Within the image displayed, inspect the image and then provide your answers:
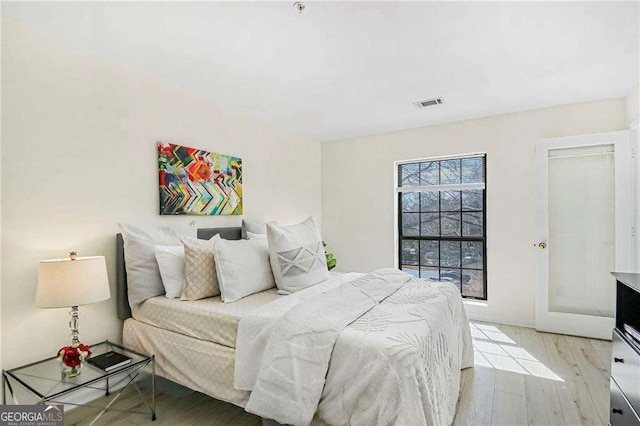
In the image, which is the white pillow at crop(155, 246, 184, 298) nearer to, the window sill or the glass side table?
the glass side table

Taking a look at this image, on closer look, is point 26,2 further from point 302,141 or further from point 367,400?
point 302,141

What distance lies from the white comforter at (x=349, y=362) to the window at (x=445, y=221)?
2.33 metres

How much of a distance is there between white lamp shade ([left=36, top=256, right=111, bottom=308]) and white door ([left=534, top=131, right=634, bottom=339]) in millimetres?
4008

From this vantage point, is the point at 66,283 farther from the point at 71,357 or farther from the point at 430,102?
the point at 430,102

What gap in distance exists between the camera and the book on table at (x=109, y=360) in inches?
77.3

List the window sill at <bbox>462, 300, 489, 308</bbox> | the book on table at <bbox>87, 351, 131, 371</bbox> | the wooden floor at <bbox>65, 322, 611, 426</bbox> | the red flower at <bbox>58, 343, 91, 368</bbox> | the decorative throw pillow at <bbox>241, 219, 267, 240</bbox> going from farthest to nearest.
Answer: the window sill at <bbox>462, 300, 489, 308</bbox> → the decorative throw pillow at <bbox>241, 219, 267, 240</bbox> → the wooden floor at <bbox>65, 322, 611, 426</bbox> → the book on table at <bbox>87, 351, 131, 371</bbox> → the red flower at <bbox>58, 343, 91, 368</bbox>

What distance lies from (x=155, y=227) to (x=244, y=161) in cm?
131

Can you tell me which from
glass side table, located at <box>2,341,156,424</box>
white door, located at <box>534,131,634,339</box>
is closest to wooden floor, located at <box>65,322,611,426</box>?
glass side table, located at <box>2,341,156,424</box>

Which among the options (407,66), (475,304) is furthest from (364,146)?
(475,304)

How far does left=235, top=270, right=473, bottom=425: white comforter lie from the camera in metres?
1.46

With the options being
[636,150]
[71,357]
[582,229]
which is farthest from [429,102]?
[71,357]

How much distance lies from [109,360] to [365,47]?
2.60 metres

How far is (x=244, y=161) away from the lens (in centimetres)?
369

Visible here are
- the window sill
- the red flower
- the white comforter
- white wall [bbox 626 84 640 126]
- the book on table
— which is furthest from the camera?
the window sill
